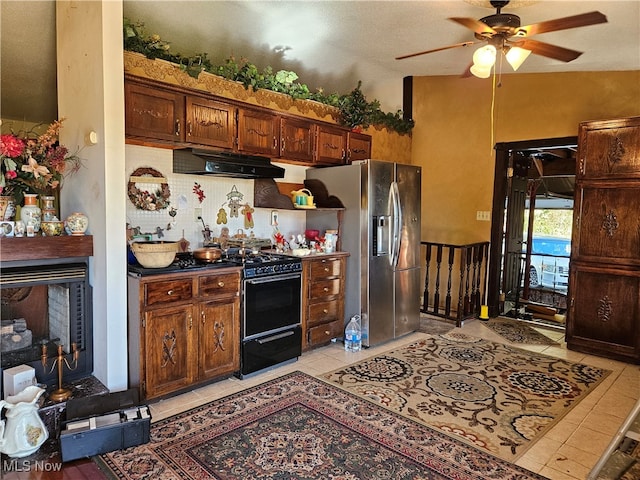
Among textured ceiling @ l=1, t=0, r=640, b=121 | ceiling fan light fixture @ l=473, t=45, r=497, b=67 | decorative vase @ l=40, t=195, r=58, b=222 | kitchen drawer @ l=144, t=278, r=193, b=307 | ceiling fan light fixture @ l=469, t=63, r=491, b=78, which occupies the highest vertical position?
textured ceiling @ l=1, t=0, r=640, b=121

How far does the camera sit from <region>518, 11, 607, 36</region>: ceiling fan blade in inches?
87.4

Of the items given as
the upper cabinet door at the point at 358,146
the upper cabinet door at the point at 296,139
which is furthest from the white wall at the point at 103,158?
the upper cabinet door at the point at 358,146

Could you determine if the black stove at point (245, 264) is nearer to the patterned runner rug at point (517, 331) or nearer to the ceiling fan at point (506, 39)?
the ceiling fan at point (506, 39)

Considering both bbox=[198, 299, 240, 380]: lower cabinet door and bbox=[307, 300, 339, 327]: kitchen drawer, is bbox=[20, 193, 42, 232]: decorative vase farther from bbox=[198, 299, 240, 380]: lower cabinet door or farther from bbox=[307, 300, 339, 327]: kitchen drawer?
bbox=[307, 300, 339, 327]: kitchen drawer

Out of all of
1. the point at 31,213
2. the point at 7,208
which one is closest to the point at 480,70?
the point at 31,213

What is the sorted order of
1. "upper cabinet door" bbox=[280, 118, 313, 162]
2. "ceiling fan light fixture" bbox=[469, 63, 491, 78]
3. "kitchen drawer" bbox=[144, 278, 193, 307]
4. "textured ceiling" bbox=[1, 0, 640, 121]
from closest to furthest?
1. "kitchen drawer" bbox=[144, 278, 193, 307]
2. "ceiling fan light fixture" bbox=[469, 63, 491, 78]
3. "textured ceiling" bbox=[1, 0, 640, 121]
4. "upper cabinet door" bbox=[280, 118, 313, 162]

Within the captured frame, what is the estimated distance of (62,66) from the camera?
3.06 meters

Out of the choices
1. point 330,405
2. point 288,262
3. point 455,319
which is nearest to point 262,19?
point 288,262

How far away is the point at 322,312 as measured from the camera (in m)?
3.99

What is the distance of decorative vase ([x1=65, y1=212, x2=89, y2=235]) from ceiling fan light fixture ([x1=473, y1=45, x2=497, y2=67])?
9.79ft

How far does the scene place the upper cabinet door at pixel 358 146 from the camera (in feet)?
15.3

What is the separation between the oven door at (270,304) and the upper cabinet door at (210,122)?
1219mm

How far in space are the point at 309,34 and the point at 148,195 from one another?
2173 millimetres

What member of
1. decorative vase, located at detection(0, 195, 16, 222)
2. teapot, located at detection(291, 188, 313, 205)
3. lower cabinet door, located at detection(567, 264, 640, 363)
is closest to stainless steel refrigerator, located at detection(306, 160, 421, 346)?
teapot, located at detection(291, 188, 313, 205)
